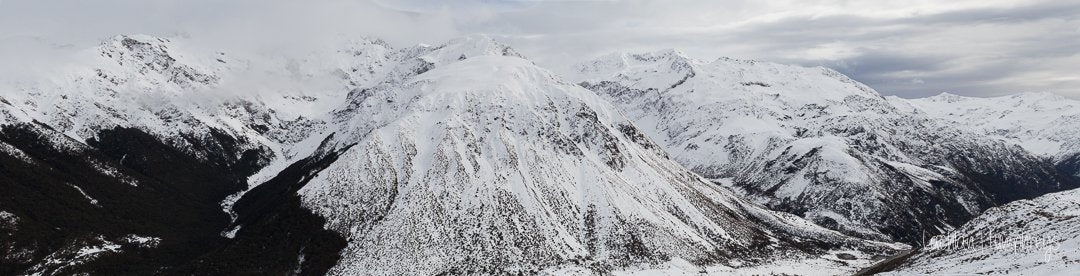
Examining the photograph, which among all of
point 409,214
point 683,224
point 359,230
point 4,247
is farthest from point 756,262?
point 4,247

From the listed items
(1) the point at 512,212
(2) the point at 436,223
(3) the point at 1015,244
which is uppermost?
(1) the point at 512,212

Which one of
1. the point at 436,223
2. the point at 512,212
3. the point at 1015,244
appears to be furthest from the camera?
the point at 512,212

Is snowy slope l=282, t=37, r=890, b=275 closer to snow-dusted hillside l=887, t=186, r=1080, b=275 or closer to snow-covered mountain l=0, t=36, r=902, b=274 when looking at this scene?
snow-covered mountain l=0, t=36, r=902, b=274

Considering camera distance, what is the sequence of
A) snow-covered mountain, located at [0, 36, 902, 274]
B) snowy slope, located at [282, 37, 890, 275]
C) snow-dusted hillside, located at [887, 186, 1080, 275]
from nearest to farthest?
snow-dusted hillside, located at [887, 186, 1080, 275]
snow-covered mountain, located at [0, 36, 902, 274]
snowy slope, located at [282, 37, 890, 275]

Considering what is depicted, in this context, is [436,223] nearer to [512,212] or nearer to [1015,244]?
[512,212]

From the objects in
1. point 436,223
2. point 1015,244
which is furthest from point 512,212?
point 1015,244

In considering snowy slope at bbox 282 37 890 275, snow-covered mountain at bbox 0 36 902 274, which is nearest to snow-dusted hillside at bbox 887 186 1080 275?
snow-covered mountain at bbox 0 36 902 274
